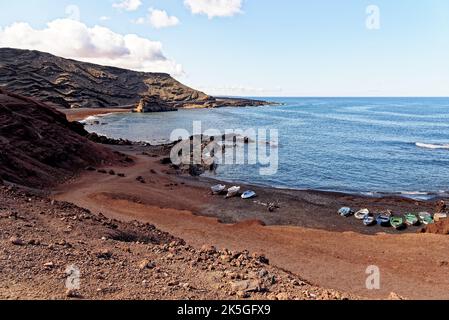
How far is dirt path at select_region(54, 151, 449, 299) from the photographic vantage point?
67.6ft

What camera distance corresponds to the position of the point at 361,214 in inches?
1378

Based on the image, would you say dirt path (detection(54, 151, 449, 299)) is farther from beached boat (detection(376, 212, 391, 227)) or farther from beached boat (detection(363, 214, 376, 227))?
beached boat (detection(376, 212, 391, 227))

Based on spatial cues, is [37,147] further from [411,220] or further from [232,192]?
[411,220]

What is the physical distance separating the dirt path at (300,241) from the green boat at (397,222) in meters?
3.54

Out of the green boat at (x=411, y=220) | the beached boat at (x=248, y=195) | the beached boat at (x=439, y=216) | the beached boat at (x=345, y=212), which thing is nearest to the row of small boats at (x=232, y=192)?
the beached boat at (x=248, y=195)

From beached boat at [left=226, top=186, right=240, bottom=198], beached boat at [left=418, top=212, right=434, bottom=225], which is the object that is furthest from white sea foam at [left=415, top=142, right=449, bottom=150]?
beached boat at [left=226, top=186, right=240, bottom=198]

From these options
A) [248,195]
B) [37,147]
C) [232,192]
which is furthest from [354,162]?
[37,147]

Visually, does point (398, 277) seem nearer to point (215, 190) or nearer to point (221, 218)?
point (221, 218)

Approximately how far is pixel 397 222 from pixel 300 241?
1095cm

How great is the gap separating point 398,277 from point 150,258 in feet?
45.8

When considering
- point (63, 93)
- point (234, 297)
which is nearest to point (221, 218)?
point (234, 297)

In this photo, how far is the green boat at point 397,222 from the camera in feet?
107

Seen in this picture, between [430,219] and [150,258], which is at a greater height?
[150,258]
